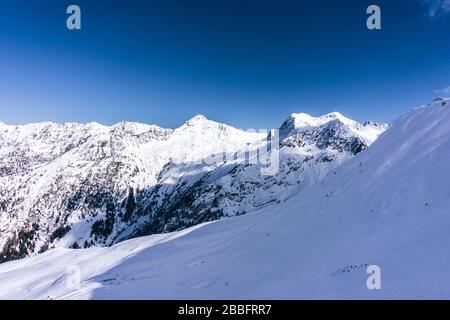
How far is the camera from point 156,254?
1511 inches

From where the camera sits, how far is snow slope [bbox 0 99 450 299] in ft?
44.8

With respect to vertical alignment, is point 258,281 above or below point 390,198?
below

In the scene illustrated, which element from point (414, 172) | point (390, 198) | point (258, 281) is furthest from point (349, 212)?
point (258, 281)

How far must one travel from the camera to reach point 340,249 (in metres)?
17.9

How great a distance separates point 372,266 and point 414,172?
973 centimetres

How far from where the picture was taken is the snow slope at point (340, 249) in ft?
44.8

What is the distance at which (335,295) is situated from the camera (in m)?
12.9

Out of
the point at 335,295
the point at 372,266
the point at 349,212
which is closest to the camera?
the point at 335,295
